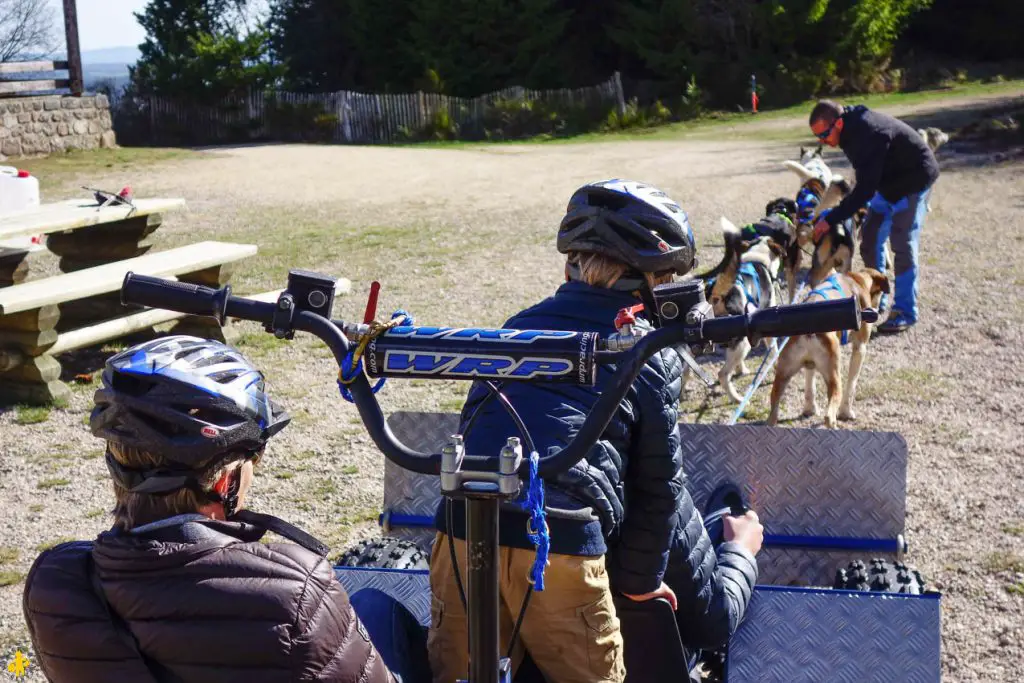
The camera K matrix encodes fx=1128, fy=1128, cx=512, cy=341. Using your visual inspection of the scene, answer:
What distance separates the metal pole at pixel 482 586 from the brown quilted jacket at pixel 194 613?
315 millimetres

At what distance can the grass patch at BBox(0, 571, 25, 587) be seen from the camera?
5.37 m

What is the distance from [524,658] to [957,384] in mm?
6220

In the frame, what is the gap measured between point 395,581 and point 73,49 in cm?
2387

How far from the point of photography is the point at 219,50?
31.6 meters

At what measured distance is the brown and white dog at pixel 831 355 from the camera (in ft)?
23.0

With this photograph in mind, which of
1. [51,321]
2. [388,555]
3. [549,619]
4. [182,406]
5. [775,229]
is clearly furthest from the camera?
[775,229]

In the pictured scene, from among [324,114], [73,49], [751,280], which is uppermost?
[73,49]

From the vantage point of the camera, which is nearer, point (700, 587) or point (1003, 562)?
point (700, 587)

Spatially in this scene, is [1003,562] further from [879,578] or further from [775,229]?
[775,229]

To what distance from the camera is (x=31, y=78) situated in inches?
957

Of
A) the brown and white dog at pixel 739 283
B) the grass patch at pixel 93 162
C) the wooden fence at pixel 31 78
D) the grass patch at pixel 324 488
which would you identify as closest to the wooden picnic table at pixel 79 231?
the grass patch at pixel 324 488

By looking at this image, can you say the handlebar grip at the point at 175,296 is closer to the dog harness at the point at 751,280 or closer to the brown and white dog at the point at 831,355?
the brown and white dog at the point at 831,355

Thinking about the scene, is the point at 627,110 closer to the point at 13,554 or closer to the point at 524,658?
the point at 13,554

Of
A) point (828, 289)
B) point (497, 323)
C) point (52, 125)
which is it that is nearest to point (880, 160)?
point (828, 289)
